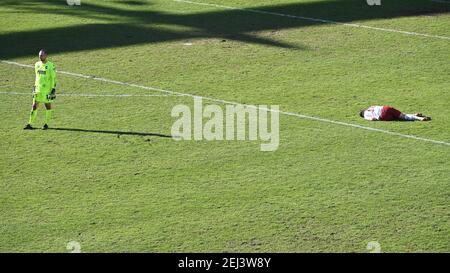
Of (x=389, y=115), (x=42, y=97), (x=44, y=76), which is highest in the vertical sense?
(x=44, y=76)

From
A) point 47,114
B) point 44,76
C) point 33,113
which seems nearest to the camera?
point 44,76

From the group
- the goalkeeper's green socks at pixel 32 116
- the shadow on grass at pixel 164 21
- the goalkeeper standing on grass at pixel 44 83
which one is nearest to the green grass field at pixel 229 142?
the shadow on grass at pixel 164 21

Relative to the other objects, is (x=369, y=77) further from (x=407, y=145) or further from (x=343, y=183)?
(x=343, y=183)

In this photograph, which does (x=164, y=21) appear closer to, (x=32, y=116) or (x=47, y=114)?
(x=47, y=114)

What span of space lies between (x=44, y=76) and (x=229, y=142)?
4320 millimetres

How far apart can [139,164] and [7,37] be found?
37.8 ft

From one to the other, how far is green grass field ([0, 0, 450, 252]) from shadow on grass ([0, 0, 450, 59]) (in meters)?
0.10

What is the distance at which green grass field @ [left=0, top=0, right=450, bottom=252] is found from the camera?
52.2 feet

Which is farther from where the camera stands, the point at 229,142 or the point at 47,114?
the point at 47,114

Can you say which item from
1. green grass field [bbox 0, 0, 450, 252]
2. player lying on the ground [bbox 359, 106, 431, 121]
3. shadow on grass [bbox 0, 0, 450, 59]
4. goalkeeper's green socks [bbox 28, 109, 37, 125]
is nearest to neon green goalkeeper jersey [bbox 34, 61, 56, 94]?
goalkeeper's green socks [bbox 28, 109, 37, 125]

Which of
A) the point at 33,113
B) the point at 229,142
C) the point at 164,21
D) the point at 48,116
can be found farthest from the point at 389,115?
the point at 164,21

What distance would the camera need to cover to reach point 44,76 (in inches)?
805

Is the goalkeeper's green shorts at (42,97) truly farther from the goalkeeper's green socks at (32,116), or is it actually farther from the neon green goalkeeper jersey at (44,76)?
the goalkeeper's green socks at (32,116)

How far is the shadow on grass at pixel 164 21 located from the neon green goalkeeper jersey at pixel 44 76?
6364mm
